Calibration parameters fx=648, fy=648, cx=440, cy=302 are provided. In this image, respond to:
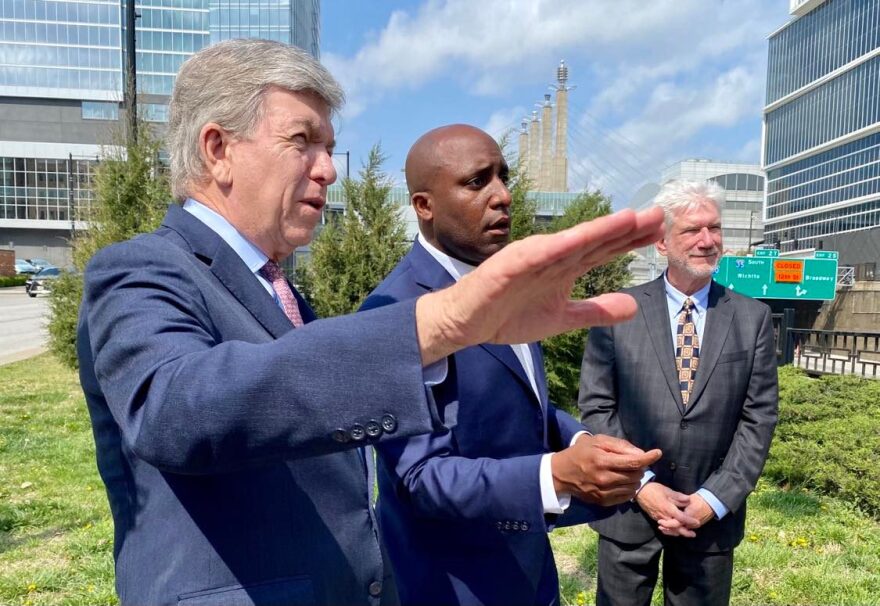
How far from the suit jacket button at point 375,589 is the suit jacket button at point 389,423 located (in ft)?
2.38

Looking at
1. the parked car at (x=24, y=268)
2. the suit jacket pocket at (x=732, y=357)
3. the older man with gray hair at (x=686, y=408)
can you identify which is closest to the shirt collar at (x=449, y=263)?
the older man with gray hair at (x=686, y=408)

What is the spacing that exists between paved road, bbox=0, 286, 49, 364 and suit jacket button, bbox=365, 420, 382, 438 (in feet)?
46.8

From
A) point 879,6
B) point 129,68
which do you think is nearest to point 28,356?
point 129,68

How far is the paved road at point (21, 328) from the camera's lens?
16.4m

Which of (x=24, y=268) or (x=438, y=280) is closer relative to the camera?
(x=438, y=280)

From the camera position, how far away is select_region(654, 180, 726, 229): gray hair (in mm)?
3207

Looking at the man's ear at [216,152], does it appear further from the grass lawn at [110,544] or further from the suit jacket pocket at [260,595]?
the grass lawn at [110,544]

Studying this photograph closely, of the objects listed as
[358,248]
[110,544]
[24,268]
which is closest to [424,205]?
[110,544]

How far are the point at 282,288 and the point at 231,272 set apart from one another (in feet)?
1.00

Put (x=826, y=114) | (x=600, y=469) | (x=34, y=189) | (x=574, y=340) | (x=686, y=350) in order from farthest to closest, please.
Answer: (x=826, y=114) < (x=34, y=189) < (x=574, y=340) < (x=686, y=350) < (x=600, y=469)

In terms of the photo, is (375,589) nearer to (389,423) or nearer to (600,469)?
(600,469)

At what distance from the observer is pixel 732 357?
3.04m

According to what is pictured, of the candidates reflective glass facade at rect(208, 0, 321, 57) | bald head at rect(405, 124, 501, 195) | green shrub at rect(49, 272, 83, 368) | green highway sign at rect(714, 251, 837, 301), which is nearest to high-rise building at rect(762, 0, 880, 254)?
green highway sign at rect(714, 251, 837, 301)

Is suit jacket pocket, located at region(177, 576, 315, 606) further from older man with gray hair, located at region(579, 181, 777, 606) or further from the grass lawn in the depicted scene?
the grass lawn
